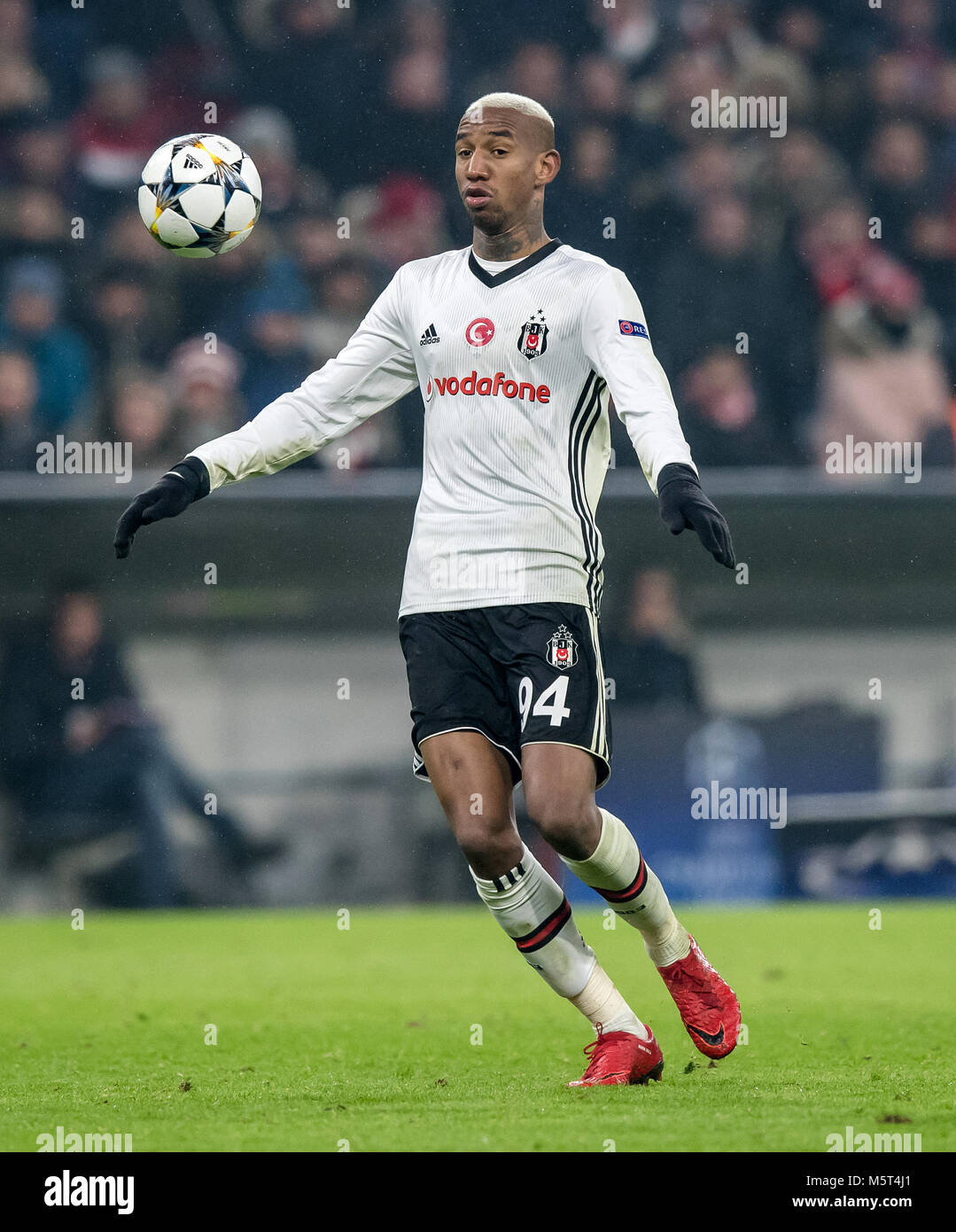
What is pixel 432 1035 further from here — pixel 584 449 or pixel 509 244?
pixel 509 244

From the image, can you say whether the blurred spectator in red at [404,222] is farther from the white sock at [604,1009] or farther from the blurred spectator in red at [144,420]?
the white sock at [604,1009]

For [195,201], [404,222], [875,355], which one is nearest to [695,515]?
[195,201]

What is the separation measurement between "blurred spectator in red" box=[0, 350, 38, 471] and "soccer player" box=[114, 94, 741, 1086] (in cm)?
451

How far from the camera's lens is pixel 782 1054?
4.58 metres

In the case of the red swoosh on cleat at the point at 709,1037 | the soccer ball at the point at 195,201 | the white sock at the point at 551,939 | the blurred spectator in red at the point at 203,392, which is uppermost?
the blurred spectator in red at the point at 203,392

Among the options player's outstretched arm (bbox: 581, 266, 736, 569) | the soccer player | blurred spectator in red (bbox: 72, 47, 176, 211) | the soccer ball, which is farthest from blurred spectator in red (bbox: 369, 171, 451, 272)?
player's outstretched arm (bbox: 581, 266, 736, 569)

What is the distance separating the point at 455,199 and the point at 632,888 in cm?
630

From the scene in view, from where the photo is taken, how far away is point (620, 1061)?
4012mm

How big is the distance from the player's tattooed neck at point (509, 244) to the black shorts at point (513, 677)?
884 millimetres

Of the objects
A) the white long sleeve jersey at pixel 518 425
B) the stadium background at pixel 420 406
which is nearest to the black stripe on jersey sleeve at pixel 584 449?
the white long sleeve jersey at pixel 518 425

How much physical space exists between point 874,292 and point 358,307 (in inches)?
111

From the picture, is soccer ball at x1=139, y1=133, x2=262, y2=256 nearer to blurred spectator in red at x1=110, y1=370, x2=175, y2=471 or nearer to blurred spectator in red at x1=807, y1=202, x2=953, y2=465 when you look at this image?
blurred spectator in red at x1=110, y1=370, x2=175, y2=471

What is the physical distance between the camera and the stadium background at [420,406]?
8.38 m

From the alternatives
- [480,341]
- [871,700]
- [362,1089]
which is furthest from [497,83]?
[362,1089]
